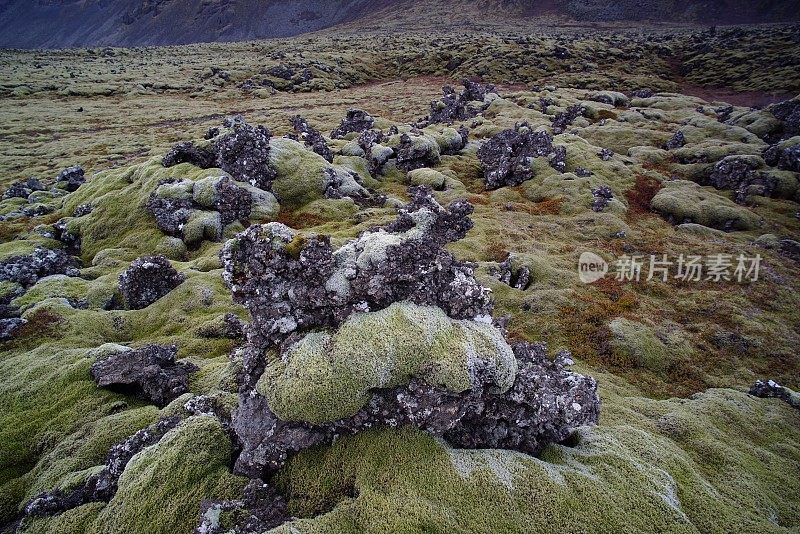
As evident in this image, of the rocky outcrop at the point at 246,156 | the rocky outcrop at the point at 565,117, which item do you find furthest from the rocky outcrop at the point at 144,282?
the rocky outcrop at the point at 565,117

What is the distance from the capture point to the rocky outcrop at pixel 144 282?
16250 millimetres

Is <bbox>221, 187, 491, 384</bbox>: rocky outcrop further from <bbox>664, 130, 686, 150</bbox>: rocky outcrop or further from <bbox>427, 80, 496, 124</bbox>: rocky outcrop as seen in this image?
<bbox>427, 80, 496, 124</bbox>: rocky outcrop

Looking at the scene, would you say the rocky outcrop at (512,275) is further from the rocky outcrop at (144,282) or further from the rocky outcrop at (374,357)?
the rocky outcrop at (144,282)

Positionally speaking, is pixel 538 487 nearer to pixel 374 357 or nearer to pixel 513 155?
pixel 374 357

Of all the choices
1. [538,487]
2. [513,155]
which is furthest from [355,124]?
[538,487]

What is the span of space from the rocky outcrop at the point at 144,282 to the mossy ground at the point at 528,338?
30.2 inches

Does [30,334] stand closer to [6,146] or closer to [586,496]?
→ [586,496]

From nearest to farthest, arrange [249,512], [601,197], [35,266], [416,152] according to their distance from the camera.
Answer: [249,512] → [35,266] → [601,197] → [416,152]

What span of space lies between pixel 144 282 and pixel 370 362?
12917 mm

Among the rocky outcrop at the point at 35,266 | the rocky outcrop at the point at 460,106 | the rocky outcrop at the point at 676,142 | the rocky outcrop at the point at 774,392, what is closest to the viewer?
the rocky outcrop at the point at 774,392

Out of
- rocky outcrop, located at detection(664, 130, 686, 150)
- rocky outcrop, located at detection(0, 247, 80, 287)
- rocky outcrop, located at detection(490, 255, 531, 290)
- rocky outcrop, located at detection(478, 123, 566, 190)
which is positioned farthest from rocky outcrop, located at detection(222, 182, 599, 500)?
rocky outcrop, located at detection(664, 130, 686, 150)

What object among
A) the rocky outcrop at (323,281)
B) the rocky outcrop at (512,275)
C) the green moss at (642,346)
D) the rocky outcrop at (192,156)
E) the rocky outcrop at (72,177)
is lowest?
the green moss at (642,346)

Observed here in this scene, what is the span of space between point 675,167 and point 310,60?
93528 mm

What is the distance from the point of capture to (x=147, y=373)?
35.4 feet
